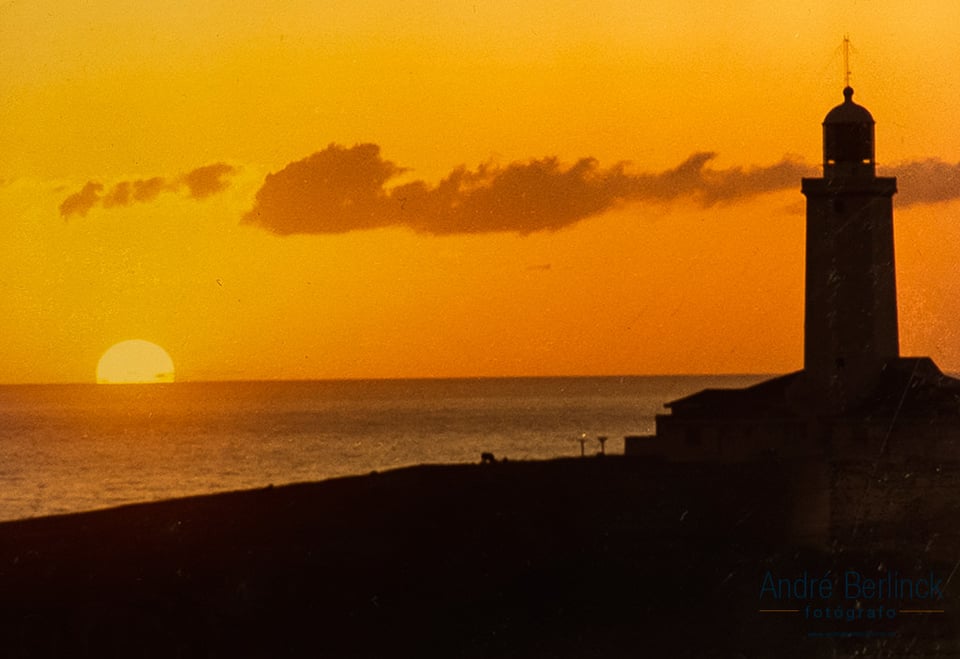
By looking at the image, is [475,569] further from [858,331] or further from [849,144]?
[849,144]

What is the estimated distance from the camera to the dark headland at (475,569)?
3153 centimetres

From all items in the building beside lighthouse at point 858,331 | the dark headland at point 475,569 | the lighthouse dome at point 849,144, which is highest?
the lighthouse dome at point 849,144

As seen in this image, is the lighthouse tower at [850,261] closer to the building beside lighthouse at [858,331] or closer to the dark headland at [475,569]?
the building beside lighthouse at [858,331]

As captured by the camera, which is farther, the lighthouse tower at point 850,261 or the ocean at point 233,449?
the ocean at point 233,449

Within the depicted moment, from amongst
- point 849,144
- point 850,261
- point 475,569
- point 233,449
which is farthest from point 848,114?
point 233,449

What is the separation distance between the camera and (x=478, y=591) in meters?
35.1

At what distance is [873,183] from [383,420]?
473 ft

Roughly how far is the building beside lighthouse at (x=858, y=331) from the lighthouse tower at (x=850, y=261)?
0.03 m

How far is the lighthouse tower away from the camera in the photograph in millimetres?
50531

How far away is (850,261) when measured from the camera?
50.6 meters

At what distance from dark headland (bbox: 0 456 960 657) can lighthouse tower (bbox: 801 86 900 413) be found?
→ 3361 mm

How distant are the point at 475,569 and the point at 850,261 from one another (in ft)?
59.7

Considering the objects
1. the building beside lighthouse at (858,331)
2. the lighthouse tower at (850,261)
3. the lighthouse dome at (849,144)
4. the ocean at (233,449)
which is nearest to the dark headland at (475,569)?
the building beside lighthouse at (858,331)

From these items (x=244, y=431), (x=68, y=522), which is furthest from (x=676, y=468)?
(x=244, y=431)
